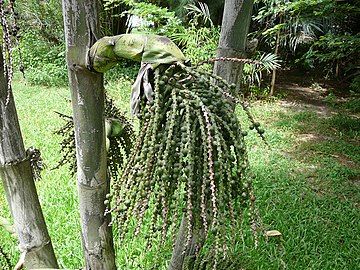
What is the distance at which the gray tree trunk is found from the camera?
3.50 feet

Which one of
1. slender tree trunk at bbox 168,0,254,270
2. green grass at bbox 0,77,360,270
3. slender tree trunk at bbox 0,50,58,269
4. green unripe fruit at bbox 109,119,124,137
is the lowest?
green grass at bbox 0,77,360,270

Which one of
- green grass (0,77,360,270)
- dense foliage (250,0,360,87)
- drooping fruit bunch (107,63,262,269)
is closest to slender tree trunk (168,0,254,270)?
drooping fruit bunch (107,63,262,269)

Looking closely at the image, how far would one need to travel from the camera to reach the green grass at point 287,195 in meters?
2.28

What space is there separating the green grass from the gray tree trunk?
53 cm

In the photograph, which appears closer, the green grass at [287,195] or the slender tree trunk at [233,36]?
the slender tree trunk at [233,36]

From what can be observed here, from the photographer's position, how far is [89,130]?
829mm

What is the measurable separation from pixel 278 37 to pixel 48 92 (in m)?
3.59

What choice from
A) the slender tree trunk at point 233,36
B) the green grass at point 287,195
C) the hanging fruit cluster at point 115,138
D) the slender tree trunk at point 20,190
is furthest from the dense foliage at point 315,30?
the slender tree trunk at point 20,190

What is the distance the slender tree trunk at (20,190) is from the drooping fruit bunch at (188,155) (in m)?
0.47

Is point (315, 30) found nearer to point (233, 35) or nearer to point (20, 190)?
point (233, 35)

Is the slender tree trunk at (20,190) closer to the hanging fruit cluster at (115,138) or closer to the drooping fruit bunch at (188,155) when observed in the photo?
the hanging fruit cluster at (115,138)

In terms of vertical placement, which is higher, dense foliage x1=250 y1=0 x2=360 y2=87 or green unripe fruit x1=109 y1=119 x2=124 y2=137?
dense foliage x1=250 y1=0 x2=360 y2=87

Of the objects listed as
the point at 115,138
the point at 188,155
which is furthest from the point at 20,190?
the point at 188,155

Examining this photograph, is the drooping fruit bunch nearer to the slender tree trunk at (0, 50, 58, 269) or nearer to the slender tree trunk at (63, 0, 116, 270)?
the slender tree trunk at (63, 0, 116, 270)
